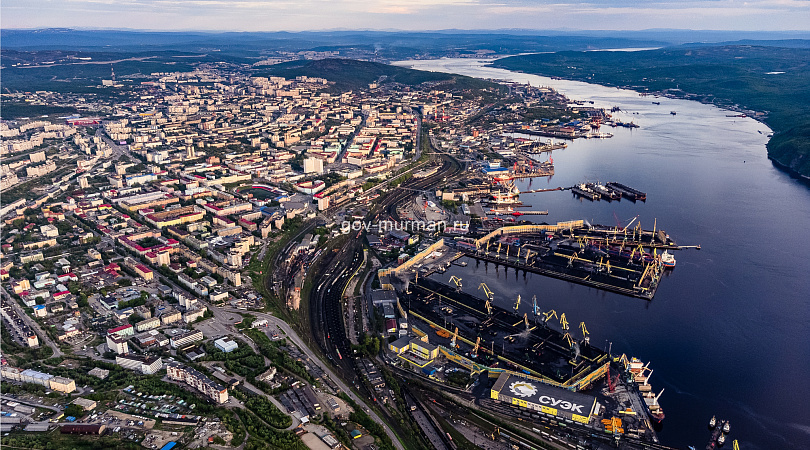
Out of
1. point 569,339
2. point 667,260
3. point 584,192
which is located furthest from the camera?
point 584,192

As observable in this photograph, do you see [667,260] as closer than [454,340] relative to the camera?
No

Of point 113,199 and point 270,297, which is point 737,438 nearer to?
point 270,297

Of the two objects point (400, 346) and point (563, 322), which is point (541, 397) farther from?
point (563, 322)

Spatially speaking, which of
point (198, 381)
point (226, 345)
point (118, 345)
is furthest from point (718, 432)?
point (118, 345)

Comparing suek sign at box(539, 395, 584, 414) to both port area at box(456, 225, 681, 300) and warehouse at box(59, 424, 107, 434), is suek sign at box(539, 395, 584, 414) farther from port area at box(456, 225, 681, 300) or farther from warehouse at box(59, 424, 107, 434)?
warehouse at box(59, 424, 107, 434)

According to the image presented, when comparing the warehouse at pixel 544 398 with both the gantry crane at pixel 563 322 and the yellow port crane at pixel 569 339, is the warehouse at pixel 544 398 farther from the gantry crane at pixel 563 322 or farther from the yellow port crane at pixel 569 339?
the gantry crane at pixel 563 322

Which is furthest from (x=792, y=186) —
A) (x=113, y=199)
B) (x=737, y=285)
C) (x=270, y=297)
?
(x=113, y=199)

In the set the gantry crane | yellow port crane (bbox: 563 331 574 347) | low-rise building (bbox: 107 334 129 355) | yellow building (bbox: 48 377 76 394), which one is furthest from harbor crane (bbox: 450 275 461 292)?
yellow building (bbox: 48 377 76 394)
